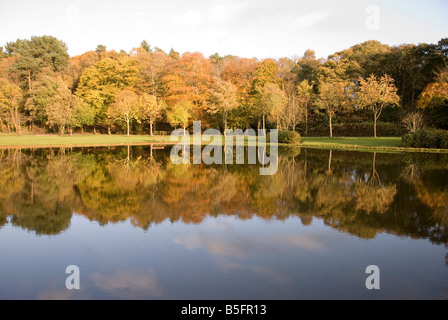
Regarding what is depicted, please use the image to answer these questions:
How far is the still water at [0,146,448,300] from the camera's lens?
508 cm

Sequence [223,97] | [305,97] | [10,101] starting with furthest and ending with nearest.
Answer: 1. [10,101]
2. [305,97]
3. [223,97]

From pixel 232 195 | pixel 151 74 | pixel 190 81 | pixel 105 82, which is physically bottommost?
pixel 232 195

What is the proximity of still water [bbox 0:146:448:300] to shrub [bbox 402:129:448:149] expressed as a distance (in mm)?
13969

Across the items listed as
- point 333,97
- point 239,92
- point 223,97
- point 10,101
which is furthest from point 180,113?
point 10,101

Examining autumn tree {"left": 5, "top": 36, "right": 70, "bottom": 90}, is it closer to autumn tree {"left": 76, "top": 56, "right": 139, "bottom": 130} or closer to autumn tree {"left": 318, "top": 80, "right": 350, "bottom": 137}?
autumn tree {"left": 76, "top": 56, "right": 139, "bottom": 130}

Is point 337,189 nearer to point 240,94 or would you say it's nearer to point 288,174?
point 288,174

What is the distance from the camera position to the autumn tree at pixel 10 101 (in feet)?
150

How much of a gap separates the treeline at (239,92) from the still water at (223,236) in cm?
2571

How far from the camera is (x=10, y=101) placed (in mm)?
46031

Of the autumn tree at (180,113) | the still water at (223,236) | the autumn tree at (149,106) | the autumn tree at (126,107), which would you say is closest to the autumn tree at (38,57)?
the autumn tree at (126,107)

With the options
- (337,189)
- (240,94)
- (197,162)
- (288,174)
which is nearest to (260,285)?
(337,189)

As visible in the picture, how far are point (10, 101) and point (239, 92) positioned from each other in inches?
1279

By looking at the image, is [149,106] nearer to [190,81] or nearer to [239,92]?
Result: [190,81]

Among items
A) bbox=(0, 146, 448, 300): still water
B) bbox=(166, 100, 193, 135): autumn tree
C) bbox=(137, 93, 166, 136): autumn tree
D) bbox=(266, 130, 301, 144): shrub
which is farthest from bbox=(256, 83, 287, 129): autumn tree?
bbox=(0, 146, 448, 300): still water
